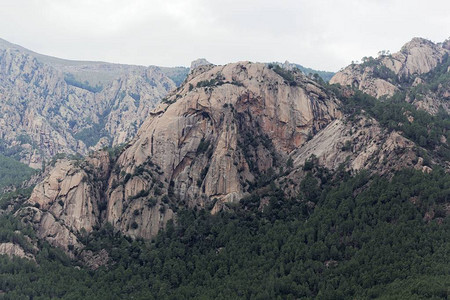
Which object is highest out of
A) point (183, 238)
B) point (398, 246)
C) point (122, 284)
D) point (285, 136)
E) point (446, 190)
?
point (285, 136)

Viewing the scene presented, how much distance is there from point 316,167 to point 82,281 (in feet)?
270

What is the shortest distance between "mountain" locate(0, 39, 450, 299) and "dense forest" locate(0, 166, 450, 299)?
0.40 meters

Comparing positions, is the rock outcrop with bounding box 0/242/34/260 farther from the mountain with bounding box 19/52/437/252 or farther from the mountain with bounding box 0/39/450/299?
the mountain with bounding box 19/52/437/252

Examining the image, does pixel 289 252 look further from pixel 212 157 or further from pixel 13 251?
pixel 13 251

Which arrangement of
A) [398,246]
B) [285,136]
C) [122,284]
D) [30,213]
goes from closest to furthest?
[398,246]
[122,284]
[30,213]
[285,136]

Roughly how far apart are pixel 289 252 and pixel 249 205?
2906cm

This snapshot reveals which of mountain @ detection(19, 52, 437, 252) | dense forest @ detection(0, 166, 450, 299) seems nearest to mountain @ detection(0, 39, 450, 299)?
dense forest @ detection(0, 166, 450, 299)

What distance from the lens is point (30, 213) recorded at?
14738 cm

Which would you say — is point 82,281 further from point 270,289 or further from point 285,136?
point 285,136

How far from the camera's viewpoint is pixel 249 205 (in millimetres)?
148875

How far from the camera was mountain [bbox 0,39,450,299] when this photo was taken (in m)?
112

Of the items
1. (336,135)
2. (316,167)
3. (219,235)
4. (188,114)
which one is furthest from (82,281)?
(336,135)

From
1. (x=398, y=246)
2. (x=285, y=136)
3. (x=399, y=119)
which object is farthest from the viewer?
(x=285, y=136)

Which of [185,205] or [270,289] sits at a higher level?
[185,205]
